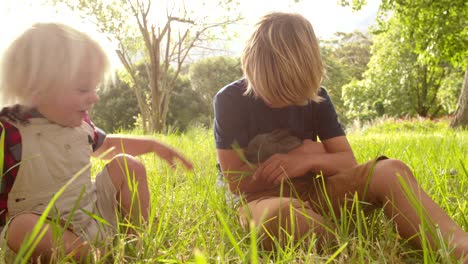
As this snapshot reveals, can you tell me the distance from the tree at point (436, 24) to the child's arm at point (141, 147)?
9.97 m

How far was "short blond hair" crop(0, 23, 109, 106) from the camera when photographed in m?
1.40

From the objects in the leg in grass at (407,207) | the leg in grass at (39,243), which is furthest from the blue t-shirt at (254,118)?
the leg in grass at (39,243)

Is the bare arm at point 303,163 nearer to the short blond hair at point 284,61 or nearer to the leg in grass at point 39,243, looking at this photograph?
the short blond hair at point 284,61

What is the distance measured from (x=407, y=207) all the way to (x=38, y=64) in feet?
4.25

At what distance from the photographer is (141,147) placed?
176 cm

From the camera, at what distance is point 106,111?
85.7 feet

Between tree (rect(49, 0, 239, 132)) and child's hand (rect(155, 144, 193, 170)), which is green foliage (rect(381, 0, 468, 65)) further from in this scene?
child's hand (rect(155, 144, 193, 170))

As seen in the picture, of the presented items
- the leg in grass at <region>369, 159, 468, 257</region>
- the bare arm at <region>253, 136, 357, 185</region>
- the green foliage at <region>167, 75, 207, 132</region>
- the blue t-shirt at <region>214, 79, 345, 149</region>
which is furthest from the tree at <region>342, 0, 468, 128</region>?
the green foliage at <region>167, 75, 207, 132</region>

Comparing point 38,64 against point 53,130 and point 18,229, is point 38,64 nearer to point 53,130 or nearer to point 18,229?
point 53,130

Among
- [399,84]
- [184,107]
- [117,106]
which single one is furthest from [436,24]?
[117,106]

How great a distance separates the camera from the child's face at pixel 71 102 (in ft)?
4.71

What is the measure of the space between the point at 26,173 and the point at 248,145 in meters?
0.89

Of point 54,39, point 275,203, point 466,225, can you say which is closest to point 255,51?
point 275,203

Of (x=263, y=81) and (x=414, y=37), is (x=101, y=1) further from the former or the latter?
(x=263, y=81)
